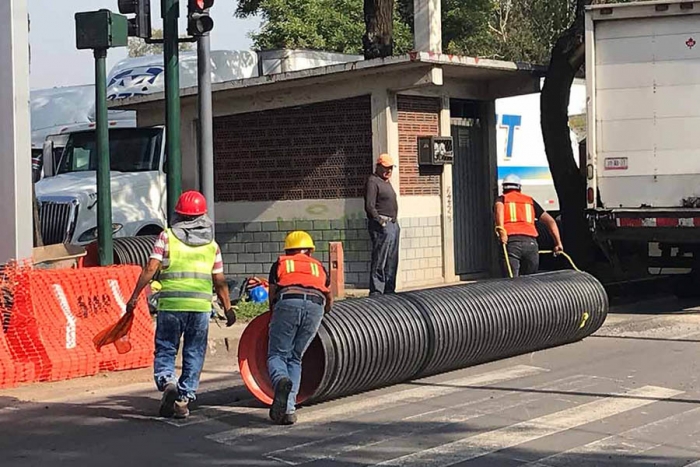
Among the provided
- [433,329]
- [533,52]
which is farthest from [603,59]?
[533,52]

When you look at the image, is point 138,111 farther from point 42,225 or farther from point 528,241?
point 528,241

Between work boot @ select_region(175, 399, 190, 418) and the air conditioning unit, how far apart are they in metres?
9.67

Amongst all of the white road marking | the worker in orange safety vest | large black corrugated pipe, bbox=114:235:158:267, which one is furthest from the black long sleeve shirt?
the white road marking

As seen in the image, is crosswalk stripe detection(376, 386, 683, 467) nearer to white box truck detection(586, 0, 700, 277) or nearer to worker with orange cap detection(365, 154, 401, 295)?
white box truck detection(586, 0, 700, 277)

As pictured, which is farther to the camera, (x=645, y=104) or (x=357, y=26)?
(x=357, y=26)

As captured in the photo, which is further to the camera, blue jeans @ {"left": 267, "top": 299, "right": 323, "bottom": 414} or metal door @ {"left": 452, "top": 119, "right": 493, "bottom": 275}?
metal door @ {"left": 452, "top": 119, "right": 493, "bottom": 275}

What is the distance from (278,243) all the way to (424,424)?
9994mm

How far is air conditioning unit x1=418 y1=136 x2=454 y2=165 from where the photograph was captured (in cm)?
1786

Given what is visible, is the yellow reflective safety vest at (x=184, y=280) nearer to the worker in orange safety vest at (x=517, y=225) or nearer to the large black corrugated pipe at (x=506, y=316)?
the large black corrugated pipe at (x=506, y=316)

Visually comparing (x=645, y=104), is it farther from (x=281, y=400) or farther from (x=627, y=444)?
(x=281, y=400)

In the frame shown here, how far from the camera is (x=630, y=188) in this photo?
14.6m

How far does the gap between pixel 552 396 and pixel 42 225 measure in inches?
427

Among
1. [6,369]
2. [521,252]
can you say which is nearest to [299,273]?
[6,369]

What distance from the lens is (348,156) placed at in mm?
17625
